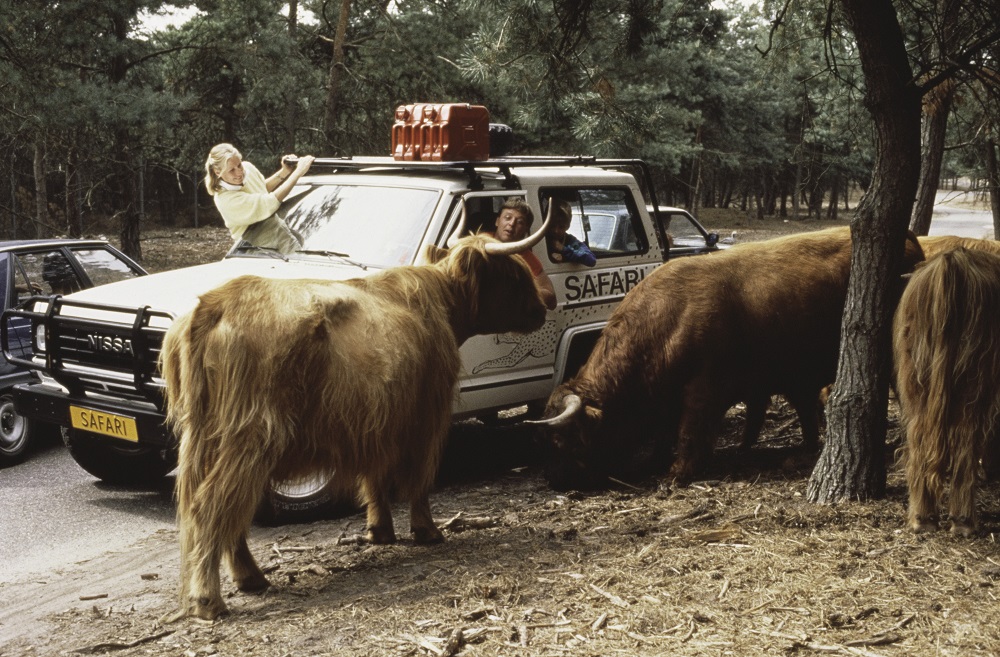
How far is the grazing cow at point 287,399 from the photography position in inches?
188

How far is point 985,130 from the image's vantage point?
8438 millimetres

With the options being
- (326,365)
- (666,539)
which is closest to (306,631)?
(326,365)

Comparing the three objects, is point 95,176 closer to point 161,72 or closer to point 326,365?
point 161,72

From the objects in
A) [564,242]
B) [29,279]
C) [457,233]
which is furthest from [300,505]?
[29,279]

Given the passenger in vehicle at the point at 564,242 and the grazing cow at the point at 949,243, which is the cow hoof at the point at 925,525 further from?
the passenger in vehicle at the point at 564,242

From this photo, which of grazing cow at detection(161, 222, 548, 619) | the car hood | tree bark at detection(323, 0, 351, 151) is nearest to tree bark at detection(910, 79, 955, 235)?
the car hood

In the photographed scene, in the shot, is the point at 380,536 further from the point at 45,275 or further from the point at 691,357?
the point at 45,275

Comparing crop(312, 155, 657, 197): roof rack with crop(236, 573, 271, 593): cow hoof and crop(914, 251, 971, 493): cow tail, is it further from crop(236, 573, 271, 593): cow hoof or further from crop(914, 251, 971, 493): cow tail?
crop(236, 573, 271, 593): cow hoof

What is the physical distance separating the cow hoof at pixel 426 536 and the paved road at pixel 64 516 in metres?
1.88

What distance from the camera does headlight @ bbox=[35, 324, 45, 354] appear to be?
7.26m

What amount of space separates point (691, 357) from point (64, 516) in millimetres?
4377

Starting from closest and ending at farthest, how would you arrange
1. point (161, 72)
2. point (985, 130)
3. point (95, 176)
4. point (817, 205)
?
point (985, 130)
point (161, 72)
point (95, 176)
point (817, 205)

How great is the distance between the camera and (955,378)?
548 centimetres

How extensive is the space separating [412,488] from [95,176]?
823 inches
